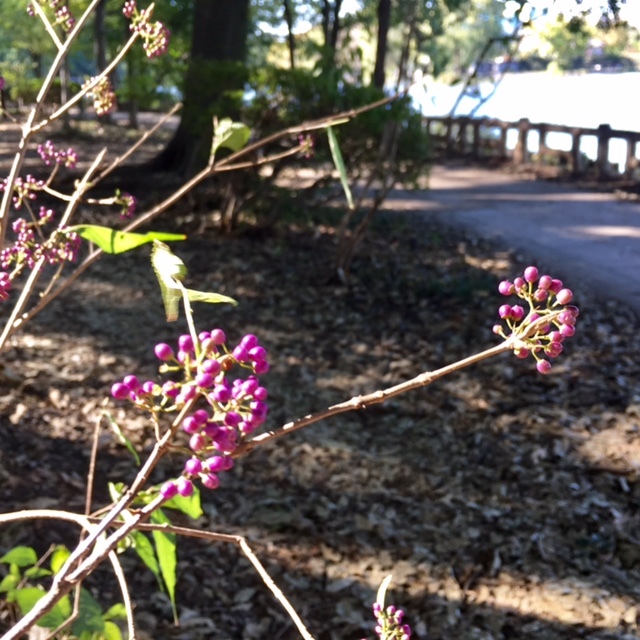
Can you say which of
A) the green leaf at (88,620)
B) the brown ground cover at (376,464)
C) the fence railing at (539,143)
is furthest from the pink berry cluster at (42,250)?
the fence railing at (539,143)

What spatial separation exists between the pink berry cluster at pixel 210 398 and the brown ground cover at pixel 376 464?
186cm

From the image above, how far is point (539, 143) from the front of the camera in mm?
15422

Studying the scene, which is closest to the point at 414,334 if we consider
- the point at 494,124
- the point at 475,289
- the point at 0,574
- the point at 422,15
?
the point at 475,289

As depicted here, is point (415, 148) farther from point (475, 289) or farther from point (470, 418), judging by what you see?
point (470, 418)

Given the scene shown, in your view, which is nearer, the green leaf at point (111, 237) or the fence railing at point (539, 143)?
the green leaf at point (111, 237)

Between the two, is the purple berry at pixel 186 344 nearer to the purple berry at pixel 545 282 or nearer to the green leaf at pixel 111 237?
the green leaf at pixel 111 237

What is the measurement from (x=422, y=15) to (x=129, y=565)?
1755cm

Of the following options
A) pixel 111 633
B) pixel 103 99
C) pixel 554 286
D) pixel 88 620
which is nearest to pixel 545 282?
pixel 554 286

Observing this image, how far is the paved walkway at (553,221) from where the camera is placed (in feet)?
24.8

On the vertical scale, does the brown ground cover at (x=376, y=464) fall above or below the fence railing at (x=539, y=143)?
below

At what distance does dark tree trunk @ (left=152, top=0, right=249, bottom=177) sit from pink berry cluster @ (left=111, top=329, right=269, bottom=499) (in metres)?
7.08

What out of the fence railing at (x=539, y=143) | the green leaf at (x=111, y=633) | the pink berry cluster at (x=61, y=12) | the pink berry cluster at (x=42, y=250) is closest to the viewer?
the pink berry cluster at (x=42, y=250)

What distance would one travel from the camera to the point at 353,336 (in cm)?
585

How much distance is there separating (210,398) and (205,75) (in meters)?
7.37
